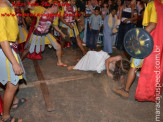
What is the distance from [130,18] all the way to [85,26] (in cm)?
162

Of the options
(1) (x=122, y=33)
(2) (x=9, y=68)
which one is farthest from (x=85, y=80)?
(1) (x=122, y=33)

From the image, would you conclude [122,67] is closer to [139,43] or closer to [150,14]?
[139,43]

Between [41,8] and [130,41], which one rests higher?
[41,8]

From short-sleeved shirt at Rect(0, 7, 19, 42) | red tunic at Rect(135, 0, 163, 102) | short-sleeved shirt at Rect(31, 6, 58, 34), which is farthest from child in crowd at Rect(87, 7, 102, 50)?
short-sleeved shirt at Rect(0, 7, 19, 42)

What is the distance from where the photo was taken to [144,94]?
10.8ft

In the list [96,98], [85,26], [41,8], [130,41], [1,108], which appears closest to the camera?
[1,108]

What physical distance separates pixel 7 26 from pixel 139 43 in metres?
1.97

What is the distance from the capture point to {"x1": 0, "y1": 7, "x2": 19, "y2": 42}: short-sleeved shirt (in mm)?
2096

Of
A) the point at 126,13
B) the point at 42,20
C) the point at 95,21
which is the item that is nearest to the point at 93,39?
the point at 95,21

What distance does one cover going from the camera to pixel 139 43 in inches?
118

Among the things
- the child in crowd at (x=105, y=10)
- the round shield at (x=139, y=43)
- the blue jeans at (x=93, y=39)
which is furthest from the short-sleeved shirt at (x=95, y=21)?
the round shield at (x=139, y=43)

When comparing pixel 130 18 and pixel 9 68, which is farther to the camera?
pixel 130 18

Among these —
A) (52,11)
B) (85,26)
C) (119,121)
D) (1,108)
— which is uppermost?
(52,11)

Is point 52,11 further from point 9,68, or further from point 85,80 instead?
point 9,68
